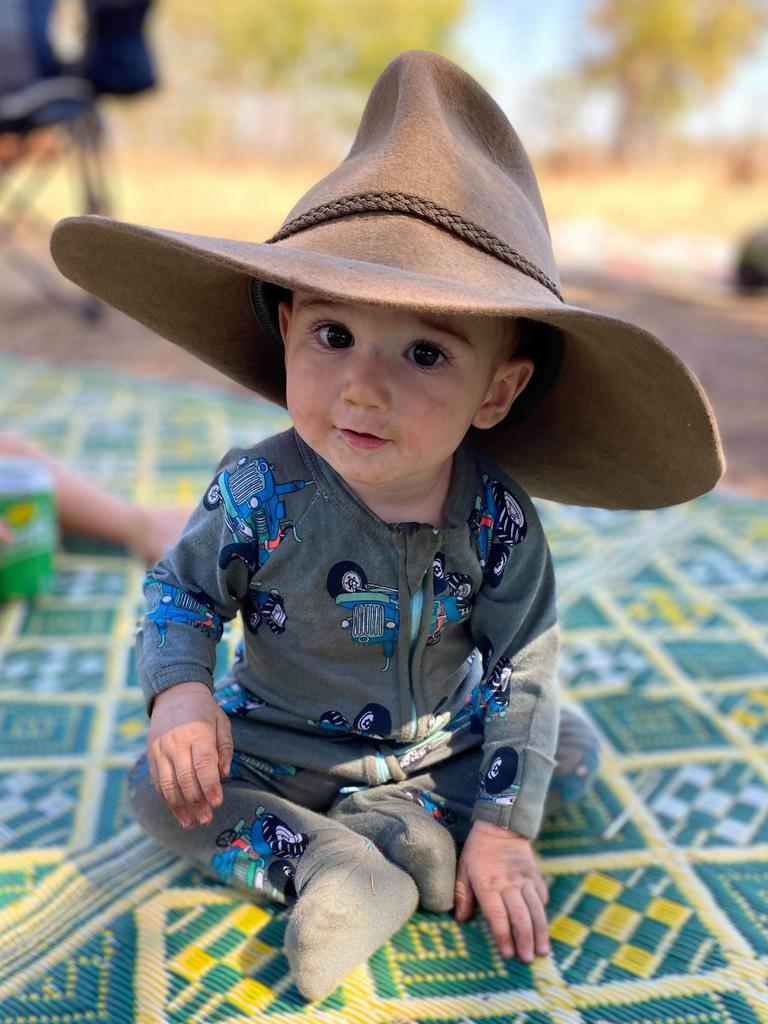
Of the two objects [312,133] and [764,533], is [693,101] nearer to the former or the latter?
[312,133]

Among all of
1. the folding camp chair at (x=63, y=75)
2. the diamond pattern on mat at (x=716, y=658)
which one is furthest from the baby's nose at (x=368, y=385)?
the folding camp chair at (x=63, y=75)

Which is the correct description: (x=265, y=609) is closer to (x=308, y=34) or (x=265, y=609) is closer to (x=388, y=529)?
(x=388, y=529)

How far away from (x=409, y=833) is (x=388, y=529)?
0.35 m

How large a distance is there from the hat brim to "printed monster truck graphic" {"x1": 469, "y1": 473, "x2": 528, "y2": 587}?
106 mm

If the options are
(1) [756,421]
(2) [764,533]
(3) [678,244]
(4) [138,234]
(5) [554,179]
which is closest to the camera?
(4) [138,234]

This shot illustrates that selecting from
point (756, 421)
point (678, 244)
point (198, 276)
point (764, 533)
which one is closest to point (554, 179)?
point (678, 244)

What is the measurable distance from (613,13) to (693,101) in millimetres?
2203

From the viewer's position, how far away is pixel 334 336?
1.06 meters

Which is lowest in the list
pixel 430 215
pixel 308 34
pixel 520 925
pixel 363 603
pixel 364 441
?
pixel 520 925

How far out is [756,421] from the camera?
3.52 metres

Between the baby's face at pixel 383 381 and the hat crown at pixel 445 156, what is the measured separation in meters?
0.10

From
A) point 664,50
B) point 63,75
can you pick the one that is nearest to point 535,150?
point 664,50

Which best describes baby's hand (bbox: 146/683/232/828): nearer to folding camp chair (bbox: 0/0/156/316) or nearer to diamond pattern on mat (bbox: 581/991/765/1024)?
diamond pattern on mat (bbox: 581/991/765/1024)

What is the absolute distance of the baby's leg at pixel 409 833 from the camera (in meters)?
1.17
